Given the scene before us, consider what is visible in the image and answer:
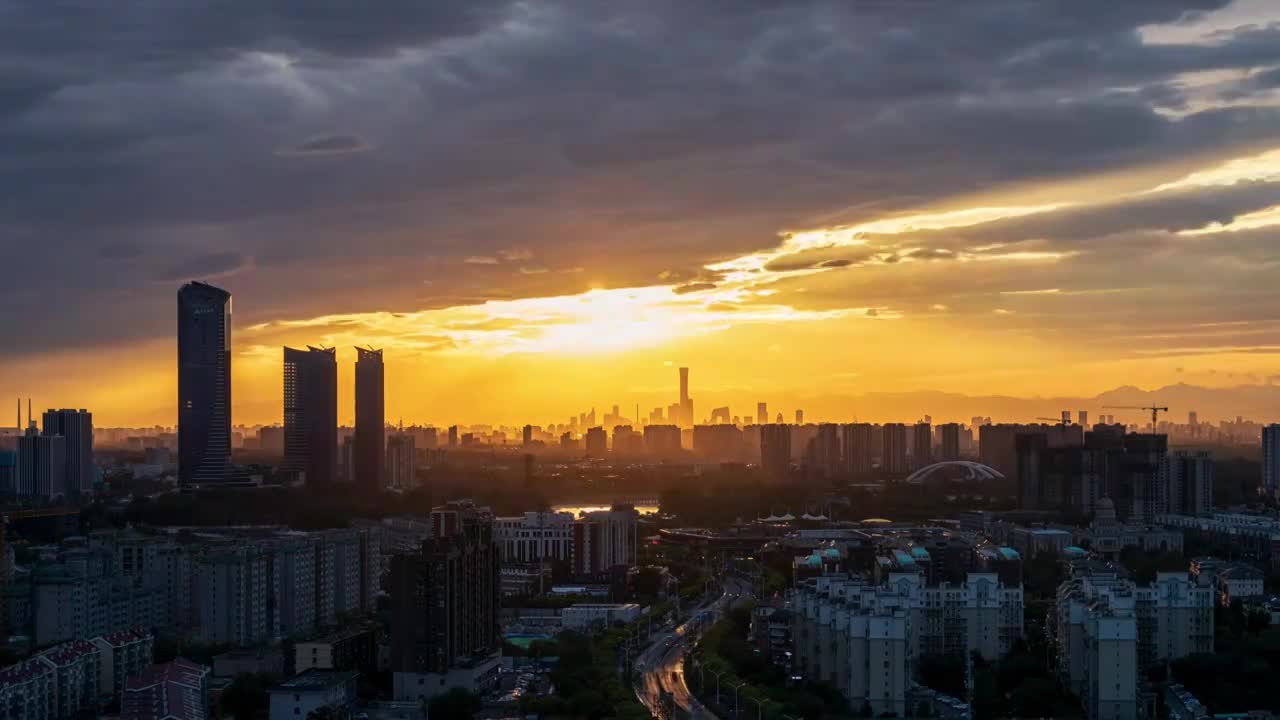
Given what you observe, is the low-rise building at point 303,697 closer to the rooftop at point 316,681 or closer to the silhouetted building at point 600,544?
the rooftop at point 316,681

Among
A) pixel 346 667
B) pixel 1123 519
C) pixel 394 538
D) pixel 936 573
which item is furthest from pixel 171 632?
pixel 1123 519

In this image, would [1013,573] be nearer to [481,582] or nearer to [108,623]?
[481,582]

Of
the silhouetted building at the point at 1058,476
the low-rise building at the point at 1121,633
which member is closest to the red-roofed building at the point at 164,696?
the low-rise building at the point at 1121,633

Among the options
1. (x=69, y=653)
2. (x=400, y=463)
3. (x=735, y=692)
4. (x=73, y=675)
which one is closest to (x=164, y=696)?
(x=73, y=675)

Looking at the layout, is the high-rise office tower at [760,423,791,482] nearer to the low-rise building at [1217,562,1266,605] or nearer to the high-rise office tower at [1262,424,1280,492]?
the high-rise office tower at [1262,424,1280,492]

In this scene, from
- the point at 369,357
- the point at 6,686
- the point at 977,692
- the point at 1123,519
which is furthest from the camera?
the point at 369,357

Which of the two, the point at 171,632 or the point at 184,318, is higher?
the point at 184,318

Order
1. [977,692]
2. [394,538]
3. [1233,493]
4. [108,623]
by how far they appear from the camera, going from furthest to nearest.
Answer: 1. [1233,493]
2. [394,538]
3. [108,623]
4. [977,692]
